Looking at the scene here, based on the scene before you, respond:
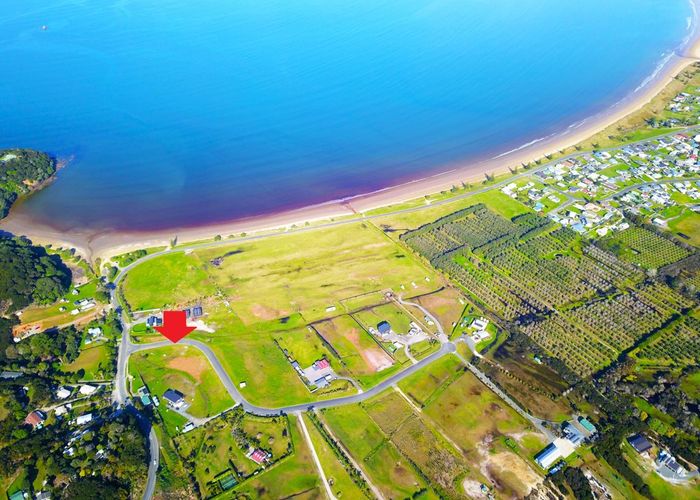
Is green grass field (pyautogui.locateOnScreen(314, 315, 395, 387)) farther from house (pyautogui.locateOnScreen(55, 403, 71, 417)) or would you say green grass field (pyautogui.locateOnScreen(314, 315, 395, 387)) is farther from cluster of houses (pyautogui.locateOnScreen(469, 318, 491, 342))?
house (pyautogui.locateOnScreen(55, 403, 71, 417))

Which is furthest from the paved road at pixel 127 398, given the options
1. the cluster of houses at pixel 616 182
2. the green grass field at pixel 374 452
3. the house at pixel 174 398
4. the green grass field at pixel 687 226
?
the green grass field at pixel 687 226

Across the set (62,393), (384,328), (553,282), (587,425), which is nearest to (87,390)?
(62,393)

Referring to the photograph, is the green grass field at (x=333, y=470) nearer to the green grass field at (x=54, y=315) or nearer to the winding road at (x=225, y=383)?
the winding road at (x=225, y=383)

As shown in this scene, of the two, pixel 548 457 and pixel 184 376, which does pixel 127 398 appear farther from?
pixel 548 457

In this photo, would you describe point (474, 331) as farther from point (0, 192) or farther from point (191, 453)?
point (0, 192)

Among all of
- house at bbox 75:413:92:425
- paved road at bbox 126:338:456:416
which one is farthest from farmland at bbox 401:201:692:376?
house at bbox 75:413:92:425

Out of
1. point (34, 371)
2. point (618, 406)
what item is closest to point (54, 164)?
point (34, 371)
